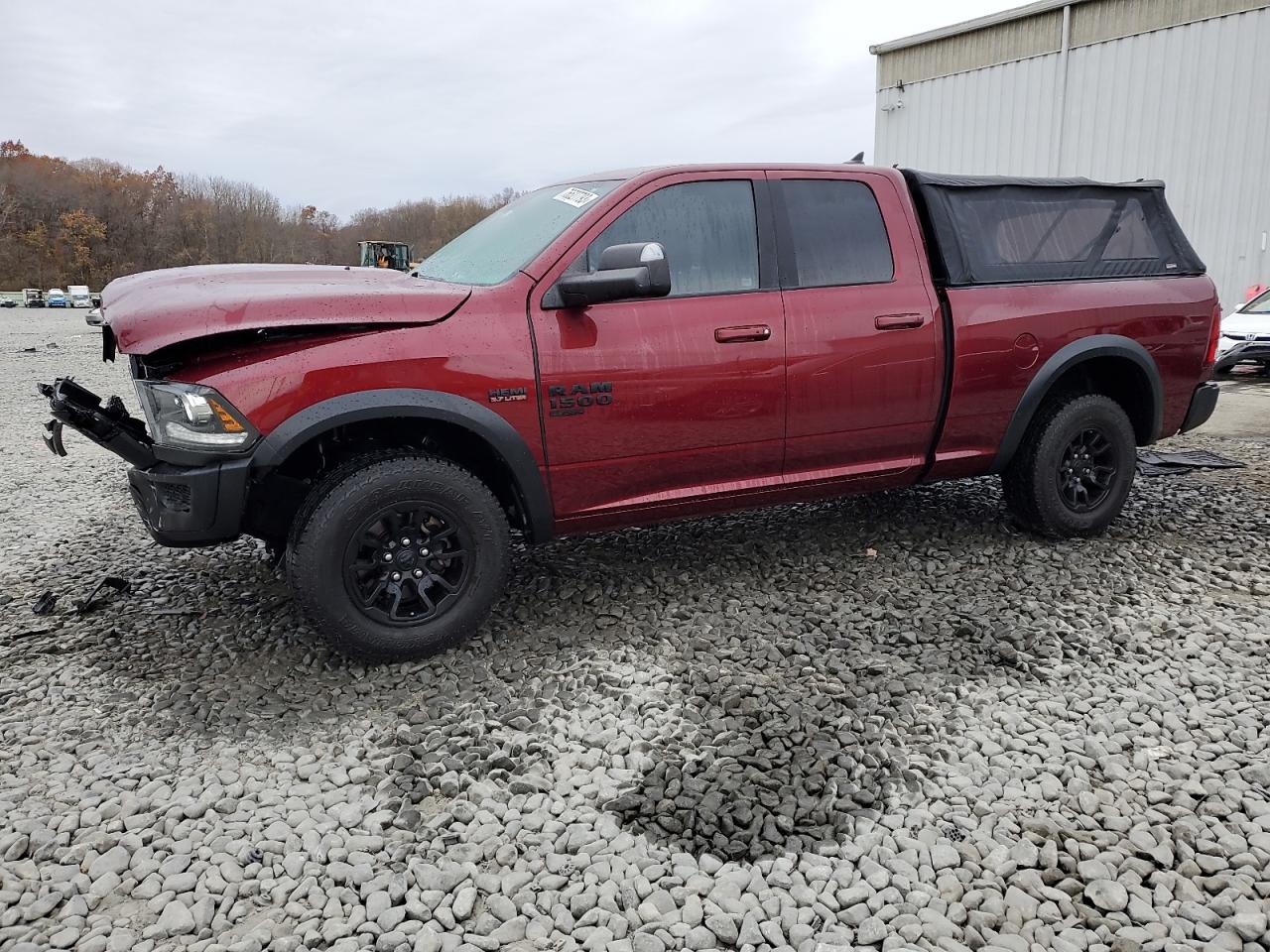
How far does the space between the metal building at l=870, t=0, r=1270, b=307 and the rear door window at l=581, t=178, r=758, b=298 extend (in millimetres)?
15130

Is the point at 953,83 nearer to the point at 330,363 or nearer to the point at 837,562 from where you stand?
the point at 837,562

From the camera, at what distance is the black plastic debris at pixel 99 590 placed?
413 cm

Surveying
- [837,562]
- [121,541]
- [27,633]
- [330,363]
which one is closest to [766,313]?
[837,562]

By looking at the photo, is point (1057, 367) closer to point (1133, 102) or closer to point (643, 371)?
point (643, 371)

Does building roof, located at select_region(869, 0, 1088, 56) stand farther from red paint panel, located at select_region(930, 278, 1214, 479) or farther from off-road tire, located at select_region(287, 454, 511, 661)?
off-road tire, located at select_region(287, 454, 511, 661)

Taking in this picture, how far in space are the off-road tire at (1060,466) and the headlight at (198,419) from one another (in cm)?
375

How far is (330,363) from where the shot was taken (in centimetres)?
327

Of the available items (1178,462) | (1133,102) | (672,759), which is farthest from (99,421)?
(1133,102)

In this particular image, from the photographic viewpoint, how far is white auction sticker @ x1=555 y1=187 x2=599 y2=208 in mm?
3912

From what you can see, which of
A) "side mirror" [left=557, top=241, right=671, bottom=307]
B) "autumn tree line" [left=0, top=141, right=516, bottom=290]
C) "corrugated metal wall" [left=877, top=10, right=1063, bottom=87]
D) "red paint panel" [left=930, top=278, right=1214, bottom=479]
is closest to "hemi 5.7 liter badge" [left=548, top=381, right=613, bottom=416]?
"side mirror" [left=557, top=241, right=671, bottom=307]

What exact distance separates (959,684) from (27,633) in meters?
3.87

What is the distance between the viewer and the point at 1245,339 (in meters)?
12.0

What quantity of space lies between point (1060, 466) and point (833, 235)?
1796mm

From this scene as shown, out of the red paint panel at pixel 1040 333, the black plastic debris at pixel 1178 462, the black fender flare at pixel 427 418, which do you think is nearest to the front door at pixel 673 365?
the black fender flare at pixel 427 418
